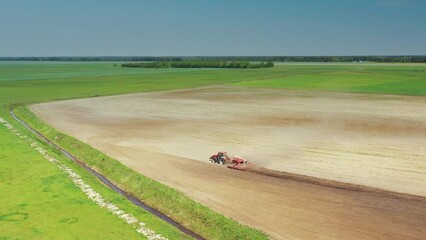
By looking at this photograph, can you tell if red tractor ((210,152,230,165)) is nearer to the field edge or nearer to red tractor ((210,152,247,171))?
red tractor ((210,152,247,171))

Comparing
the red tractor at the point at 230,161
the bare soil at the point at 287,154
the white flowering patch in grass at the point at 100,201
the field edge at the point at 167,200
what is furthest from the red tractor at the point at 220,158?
the white flowering patch in grass at the point at 100,201

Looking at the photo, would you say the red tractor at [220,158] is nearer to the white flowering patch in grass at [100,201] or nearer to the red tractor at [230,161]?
the red tractor at [230,161]

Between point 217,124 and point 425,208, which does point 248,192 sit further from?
point 217,124

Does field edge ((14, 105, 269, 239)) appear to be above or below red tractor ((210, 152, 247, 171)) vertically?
below

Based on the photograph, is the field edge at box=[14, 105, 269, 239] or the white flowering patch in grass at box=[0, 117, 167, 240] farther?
the field edge at box=[14, 105, 269, 239]

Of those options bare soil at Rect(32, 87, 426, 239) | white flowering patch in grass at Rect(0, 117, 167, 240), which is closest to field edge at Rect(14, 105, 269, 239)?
bare soil at Rect(32, 87, 426, 239)

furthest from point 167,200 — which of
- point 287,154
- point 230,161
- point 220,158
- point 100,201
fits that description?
point 287,154

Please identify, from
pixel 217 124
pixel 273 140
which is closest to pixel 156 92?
pixel 217 124
